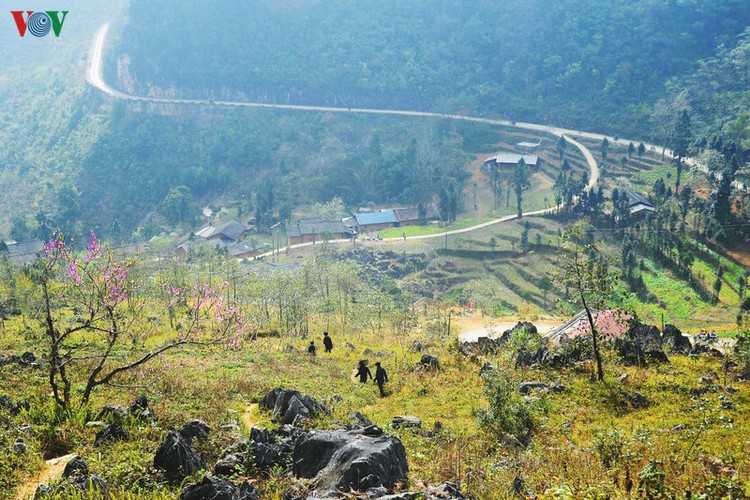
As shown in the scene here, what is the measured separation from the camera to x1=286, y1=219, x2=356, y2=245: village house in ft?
235

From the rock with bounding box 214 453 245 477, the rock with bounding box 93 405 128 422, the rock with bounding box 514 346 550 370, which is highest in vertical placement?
the rock with bounding box 214 453 245 477

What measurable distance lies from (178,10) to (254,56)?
1013 inches

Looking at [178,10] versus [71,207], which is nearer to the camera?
[71,207]

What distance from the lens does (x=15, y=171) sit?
3629 inches

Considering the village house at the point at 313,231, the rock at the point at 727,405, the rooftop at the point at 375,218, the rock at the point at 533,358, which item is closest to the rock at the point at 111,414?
the rock at the point at 533,358

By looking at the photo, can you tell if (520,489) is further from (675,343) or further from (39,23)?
(39,23)

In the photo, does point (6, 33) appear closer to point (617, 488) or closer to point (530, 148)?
point (530, 148)

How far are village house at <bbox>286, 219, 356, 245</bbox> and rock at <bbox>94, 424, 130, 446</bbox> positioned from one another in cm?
5921

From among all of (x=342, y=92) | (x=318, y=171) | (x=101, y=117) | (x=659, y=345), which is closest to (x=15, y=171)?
(x=101, y=117)

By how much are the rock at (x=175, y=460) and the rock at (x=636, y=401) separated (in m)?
12.1

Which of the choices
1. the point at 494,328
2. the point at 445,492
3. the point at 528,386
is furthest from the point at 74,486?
the point at 494,328

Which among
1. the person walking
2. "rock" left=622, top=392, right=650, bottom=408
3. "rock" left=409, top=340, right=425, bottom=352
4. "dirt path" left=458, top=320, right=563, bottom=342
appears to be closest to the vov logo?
the person walking

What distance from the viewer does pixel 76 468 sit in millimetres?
9656

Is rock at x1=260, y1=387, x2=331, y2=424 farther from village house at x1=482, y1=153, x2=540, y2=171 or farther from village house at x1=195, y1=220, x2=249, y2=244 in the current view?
village house at x1=482, y1=153, x2=540, y2=171
